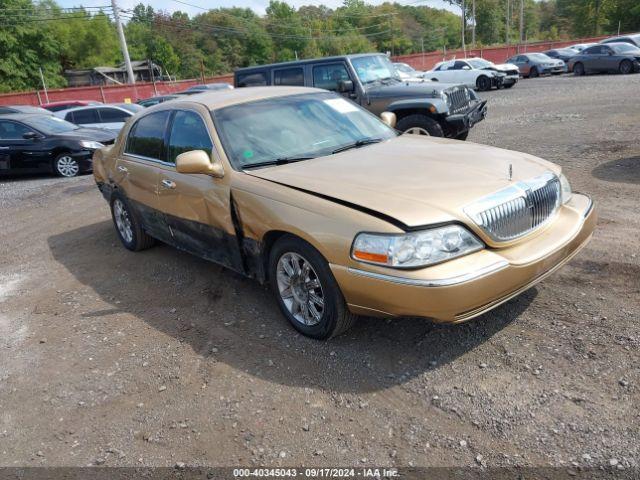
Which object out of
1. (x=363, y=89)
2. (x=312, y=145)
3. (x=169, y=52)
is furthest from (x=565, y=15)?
(x=312, y=145)

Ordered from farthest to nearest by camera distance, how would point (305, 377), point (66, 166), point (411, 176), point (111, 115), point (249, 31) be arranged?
point (249, 31), point (111, 115), point (66, 166), point (411, 176), point (305, 377)

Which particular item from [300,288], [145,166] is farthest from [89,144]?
[300,288]

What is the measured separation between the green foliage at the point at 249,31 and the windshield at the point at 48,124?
111 feet

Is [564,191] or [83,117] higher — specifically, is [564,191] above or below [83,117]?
below

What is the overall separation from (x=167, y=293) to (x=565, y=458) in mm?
3525

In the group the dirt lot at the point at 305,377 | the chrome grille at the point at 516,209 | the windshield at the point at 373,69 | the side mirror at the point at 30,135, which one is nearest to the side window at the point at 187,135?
the dirt lot at the point at 305,377

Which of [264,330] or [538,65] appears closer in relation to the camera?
[264,330]

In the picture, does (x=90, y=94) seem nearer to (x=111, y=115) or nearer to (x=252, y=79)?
(x=111, y=115)

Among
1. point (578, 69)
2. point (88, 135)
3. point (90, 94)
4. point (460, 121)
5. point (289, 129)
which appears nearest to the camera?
point (289, 129)

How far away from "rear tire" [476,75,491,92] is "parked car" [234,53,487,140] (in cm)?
1462

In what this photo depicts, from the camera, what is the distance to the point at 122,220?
6.09 meters

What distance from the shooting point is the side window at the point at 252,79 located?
10850 mm

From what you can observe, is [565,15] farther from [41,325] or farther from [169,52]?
[41,325]

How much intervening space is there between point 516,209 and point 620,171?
15.5 feet
